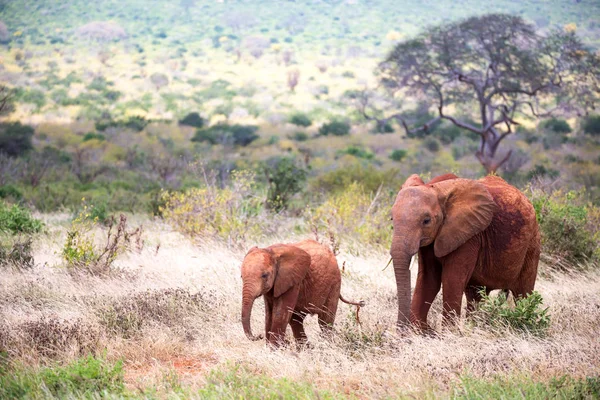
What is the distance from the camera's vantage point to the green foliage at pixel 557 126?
4491 cm

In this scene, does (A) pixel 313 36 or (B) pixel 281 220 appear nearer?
(B) pixel 281 220

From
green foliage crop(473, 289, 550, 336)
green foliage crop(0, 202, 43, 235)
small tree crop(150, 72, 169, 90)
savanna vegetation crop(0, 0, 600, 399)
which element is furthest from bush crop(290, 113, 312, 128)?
green foliage crop(473, 289, 550, 336)

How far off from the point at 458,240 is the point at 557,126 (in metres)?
41.6

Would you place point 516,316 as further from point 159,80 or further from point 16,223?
point 159,80

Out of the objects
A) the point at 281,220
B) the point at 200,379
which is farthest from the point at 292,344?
the point at 281,220

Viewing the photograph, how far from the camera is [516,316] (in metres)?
6.96

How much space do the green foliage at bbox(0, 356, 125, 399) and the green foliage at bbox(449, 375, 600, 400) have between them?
110 inches

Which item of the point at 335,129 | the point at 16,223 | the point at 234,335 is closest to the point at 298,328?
the point at 234,335

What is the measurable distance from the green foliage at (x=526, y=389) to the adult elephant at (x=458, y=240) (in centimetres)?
126

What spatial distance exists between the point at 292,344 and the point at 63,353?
86.4 inches

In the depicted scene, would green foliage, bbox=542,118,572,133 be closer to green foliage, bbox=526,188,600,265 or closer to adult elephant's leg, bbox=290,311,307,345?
green foliage, bbox=526,188,600,265

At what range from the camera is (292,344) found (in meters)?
6.92

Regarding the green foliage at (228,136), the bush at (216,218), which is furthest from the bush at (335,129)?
the bush at (216,218)

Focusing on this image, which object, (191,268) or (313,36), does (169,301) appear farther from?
(313,36)
